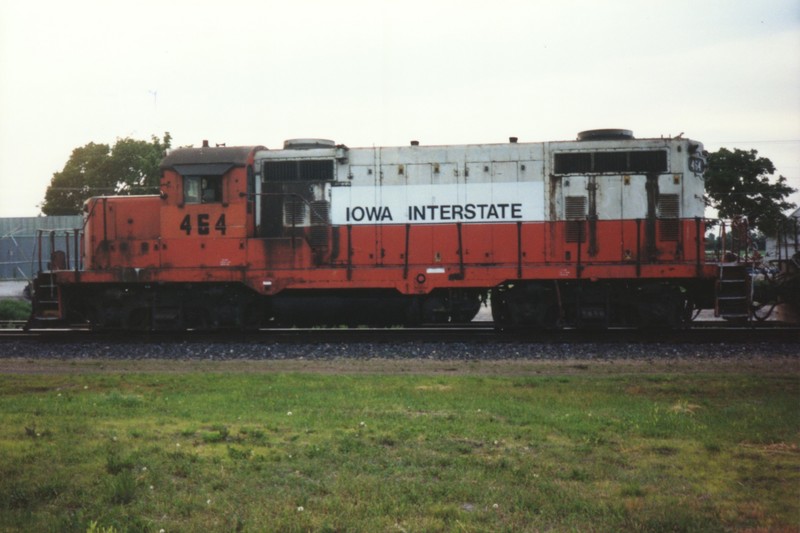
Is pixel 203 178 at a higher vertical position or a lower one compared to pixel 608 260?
higher

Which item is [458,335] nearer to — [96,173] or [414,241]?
[414,241]

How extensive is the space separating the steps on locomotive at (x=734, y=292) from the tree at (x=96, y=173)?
133 feet

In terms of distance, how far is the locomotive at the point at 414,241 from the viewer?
15.3 m

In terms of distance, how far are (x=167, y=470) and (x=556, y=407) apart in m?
4.67

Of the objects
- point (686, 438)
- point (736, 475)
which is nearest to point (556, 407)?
point (686, 438)

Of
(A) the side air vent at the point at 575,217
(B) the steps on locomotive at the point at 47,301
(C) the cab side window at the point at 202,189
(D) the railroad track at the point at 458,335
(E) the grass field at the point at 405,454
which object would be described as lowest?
(E) the grass field at the point at 405,454

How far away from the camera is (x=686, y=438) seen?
6.98m

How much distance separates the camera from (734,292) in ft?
48.3

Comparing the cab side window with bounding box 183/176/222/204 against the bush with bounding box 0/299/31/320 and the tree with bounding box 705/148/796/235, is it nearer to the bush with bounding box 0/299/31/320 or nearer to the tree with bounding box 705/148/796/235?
the bush with bounding box 0/299/31/320

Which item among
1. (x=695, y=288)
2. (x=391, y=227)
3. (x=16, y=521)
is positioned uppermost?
(x=391, y=227)

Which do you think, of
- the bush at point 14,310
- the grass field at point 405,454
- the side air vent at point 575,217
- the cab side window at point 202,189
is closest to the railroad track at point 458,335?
the side air vent at point 575,217

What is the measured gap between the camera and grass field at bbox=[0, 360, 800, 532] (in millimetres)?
5039

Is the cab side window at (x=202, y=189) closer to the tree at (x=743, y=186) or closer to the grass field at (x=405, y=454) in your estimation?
the grass field at (x=405, y=454)

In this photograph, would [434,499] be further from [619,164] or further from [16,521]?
[619,164]
